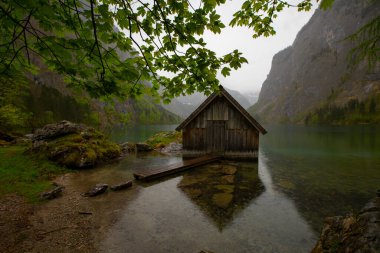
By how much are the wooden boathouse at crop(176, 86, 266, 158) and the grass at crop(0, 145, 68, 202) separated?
9568 mm

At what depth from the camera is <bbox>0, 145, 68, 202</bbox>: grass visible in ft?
30.6

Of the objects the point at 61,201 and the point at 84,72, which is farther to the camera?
the point at 61,201


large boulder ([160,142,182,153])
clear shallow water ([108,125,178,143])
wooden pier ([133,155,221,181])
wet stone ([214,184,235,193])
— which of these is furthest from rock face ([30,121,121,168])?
clear shallow water ([108,125,178,143])

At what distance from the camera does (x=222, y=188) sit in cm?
1098

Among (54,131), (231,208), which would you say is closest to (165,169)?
(231,208)

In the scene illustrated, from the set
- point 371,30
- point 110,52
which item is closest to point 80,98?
point 110,52

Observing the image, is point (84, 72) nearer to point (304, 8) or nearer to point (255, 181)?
point (304, 8)

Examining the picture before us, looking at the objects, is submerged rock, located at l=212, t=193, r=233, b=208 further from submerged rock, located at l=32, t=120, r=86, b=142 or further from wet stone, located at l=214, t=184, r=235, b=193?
submerged rock, located at l=32, t=120, r=86, b=142

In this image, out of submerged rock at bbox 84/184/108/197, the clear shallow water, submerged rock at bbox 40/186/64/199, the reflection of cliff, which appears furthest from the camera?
the clear shallow water

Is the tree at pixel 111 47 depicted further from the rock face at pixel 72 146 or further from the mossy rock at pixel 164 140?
the mossy rock at pixel 164 140

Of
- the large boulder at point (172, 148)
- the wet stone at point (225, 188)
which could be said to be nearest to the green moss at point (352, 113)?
the large boulder at point (172, 148)

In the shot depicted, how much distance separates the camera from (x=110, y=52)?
3.74m

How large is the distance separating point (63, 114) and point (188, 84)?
7383cm

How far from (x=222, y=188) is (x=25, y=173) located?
1079 centimetres
